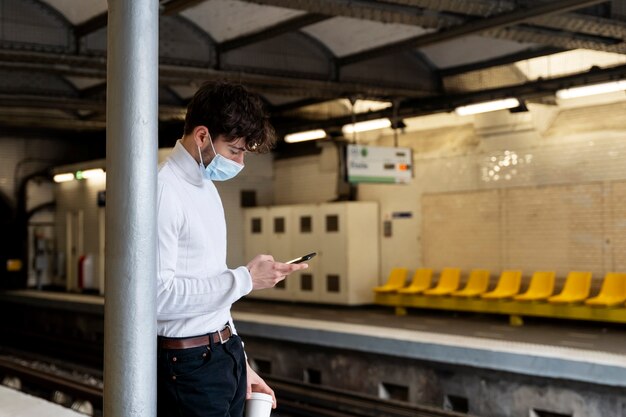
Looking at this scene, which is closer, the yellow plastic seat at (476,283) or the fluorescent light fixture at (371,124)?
the yellow plastic seat at (476,283)

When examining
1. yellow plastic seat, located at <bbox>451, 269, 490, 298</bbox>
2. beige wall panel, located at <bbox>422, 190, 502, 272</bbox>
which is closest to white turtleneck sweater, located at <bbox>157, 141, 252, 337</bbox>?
yellow plastic seat, located at <bbox>451, 269, 490, 298</bbox>

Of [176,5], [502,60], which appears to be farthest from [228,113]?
[502,60]

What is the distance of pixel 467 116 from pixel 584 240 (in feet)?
Answer: 11.0

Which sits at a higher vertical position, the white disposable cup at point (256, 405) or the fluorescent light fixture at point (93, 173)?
the fluorescent light fixture at point (93, 173)

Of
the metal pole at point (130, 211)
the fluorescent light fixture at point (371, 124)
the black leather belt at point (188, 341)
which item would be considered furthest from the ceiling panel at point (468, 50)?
the metal pole at point (130, 211)

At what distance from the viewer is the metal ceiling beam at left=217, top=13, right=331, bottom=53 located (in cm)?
1032

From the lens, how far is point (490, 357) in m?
9.27

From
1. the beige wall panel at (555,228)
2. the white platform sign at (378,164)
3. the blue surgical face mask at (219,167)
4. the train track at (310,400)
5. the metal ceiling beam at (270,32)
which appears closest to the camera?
the blue surgical face mask at (219,167)

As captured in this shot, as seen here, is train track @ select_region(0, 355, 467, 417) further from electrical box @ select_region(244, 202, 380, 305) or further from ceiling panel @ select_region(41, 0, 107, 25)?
electrical box @ select_region(244, 202, 380, 305)

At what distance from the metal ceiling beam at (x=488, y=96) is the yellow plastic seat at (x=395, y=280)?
3.16 metres

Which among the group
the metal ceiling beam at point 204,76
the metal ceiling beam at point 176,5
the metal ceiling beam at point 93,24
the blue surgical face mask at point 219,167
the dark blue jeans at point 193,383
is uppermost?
the metal ceiling beam at point 93,24

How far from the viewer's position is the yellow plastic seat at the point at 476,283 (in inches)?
536

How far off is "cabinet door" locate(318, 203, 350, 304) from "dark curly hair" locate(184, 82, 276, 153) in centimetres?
1332

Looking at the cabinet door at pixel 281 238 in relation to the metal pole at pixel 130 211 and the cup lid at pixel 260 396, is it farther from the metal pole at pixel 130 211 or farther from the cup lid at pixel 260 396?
the metal pole at pixel 130 211
